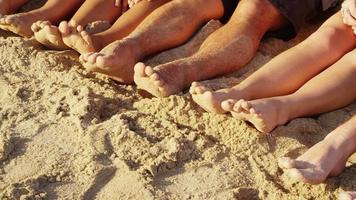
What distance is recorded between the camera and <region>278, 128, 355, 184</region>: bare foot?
5.74 ft

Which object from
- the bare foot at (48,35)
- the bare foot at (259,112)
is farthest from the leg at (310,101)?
the bare foot at (48,35)

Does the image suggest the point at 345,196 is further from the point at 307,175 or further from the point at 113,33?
the point at 113,33

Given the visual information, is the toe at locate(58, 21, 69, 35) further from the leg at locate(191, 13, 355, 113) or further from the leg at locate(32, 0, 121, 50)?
the leg at locate(191, 13, 355, 113)

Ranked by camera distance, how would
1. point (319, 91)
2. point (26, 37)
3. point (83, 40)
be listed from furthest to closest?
point (26, 37), point (83, 40), point (319, 91)

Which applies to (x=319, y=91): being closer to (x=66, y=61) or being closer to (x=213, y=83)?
(x=213, y=83)

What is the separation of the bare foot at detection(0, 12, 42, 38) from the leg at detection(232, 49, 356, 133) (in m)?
0.98

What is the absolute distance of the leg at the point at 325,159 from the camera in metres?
1.75

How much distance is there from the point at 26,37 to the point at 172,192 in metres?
1.05

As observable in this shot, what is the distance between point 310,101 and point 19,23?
116cm

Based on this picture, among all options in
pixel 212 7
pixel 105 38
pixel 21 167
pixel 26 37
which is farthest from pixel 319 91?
pixel 26 37

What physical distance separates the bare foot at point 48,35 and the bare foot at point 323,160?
3.18 ft

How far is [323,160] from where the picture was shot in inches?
71.4

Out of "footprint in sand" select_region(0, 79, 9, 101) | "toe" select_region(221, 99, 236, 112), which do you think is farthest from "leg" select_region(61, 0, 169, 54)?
"toe" select_region(221, 99, 236, 112)

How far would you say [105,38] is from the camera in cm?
232
